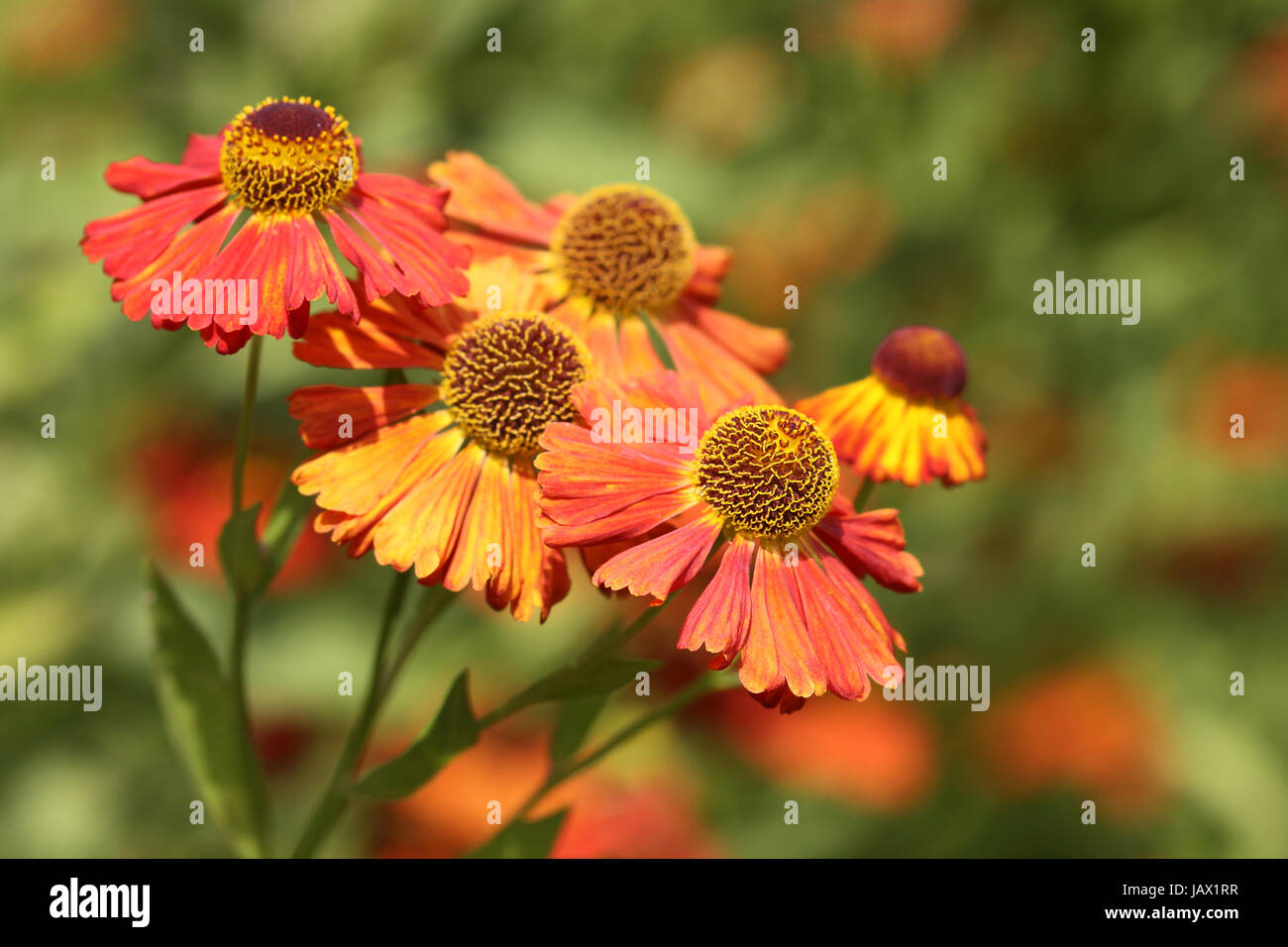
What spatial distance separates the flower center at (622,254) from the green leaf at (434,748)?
61 centimetres

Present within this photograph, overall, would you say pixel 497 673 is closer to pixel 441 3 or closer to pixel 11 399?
pixel 11 399

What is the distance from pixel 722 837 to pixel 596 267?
1.85 metres

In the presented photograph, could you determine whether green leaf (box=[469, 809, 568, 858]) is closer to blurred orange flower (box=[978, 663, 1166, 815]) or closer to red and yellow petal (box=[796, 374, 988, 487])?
red and yellow petal (box=[796, 374, 988, 487])

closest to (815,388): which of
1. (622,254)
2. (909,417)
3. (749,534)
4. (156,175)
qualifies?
(622,254)

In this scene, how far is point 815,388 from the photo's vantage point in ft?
11.5

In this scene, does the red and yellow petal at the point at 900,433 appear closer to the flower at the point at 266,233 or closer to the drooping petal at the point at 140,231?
the flower at the point at 266,233

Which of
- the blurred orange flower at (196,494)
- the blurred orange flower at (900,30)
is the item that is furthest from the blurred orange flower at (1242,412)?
the blurred orange flower at (196,494)

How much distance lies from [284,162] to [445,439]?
1.14ft

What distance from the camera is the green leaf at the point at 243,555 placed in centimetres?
128

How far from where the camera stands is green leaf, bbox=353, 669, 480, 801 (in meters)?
1.18

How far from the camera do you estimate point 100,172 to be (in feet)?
8.84

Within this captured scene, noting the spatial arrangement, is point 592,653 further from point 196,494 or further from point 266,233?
point 196,494

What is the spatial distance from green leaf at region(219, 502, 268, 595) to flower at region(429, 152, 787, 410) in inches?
18.7
